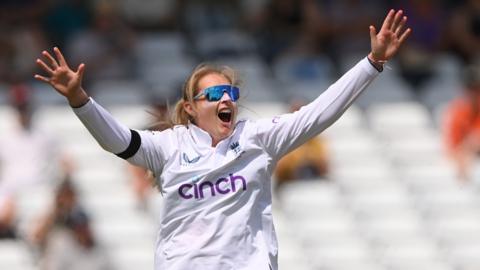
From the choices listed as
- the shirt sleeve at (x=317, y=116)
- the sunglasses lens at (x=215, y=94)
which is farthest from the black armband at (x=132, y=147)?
the shirt sleeve at (x=317, y=116)

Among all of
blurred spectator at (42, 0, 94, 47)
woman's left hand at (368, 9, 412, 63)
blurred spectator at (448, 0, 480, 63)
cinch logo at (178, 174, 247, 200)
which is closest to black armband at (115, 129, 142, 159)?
cinch logo at (178, 174, 247, 200)

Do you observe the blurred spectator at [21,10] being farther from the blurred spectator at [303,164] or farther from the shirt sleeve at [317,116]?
the shirt sleeve at [317,116]

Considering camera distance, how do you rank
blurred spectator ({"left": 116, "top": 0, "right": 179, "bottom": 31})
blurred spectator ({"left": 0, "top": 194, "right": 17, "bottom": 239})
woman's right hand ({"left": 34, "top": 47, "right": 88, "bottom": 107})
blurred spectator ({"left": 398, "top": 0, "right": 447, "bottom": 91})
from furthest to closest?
blurred spectator ({"left": 116, "top": 0, "right": 179, "bottom": 31}) → blurred spectator ({"left": 398, "top": 0, "right": 447, "bottom": 91}) → blurred spectator ({"left": 0, "top": 194, "right": 17, "bottom": 239}) → woman's right hand ({"left": 34, "top": 47, "right": 88, "bottom": 107})

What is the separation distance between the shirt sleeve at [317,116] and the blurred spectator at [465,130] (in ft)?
21.7

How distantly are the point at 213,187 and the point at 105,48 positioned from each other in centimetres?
753

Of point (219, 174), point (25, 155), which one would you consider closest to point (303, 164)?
point (25, 155)

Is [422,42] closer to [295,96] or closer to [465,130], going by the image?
[295,96]

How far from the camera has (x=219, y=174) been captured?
6.79 m

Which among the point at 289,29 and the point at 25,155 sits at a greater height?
the point at 289,29

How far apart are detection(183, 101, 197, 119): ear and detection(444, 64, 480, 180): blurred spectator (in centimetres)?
665

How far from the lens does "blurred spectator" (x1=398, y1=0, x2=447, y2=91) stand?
14906mm

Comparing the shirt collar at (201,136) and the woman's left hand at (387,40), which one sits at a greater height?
the woman's left hand at (387,40)

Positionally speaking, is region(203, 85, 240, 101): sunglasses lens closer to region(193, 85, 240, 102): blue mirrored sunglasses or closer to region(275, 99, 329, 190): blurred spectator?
region(193, 85, 240, 102): blue mirrored sunglasses

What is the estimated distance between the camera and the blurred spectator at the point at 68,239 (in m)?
11.5
